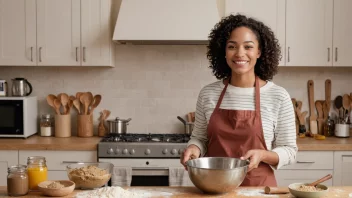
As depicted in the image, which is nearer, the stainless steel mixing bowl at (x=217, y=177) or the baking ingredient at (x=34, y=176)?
the stainless steel mixing bowl at (x=217, y=177)

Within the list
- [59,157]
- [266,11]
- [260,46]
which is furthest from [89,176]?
[266,11]

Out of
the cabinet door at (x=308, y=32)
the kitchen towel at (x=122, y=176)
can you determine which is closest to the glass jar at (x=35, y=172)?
the kitchen towel at (x=122, y=176)

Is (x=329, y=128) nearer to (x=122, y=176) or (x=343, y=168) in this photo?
(x=343, y=168)

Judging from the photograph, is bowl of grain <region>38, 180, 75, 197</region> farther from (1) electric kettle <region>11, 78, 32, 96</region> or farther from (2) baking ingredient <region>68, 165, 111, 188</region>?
(1) electric kettle <region>11, 78, 32, 96</region>

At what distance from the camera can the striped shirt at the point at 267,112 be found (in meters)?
2.41

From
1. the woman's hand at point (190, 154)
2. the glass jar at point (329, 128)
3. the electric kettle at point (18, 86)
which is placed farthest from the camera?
the glass jar at point (329, 128)

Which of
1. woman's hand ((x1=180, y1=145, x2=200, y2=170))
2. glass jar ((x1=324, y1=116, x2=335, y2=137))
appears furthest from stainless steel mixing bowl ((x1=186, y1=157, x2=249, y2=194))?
glass jar ((x1=324, y1=116, x2=335, y2=137))

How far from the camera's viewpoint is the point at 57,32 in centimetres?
416

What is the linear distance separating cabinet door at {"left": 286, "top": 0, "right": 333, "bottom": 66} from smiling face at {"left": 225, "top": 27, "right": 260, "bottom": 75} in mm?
1792

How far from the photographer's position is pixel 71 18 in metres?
4.15

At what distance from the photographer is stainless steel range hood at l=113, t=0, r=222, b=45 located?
3963 millimetres

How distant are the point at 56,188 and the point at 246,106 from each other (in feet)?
3.51

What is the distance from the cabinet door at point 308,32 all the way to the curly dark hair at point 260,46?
5.42 ft

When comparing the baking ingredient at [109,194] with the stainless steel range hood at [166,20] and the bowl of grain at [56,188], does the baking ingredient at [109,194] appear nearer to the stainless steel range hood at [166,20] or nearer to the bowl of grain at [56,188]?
the bowl of grain at [56,188]
